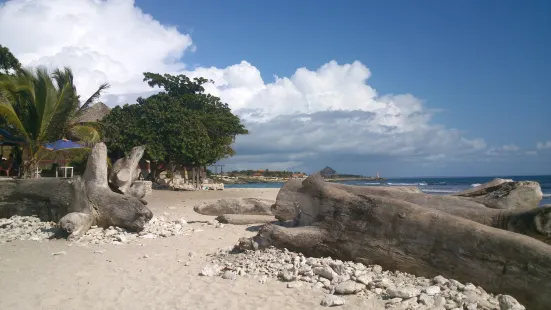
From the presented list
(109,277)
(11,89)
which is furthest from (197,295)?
(11,89)

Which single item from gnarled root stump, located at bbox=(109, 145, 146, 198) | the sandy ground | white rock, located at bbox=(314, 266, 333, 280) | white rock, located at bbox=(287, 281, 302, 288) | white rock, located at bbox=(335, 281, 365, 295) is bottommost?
the sandy ground

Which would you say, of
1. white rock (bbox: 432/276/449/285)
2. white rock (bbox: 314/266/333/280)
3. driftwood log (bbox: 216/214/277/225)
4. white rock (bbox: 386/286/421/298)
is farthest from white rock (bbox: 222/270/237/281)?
driftwood log (bbox: 216/214/277/225)

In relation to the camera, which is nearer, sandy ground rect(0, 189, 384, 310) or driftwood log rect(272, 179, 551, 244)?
sandy ground rect(0, 189, 384, 310)

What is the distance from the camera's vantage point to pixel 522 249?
476 centimetres

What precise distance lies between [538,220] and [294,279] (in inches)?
133

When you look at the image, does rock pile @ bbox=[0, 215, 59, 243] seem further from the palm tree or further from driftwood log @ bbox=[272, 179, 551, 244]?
driftwood log @ bbox=[272, 179, 551, 244]

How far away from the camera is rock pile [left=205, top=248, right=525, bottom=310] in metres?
4.71

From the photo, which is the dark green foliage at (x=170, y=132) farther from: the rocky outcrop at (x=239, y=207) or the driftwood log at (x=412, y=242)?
A: the driftwood log at (x=412, y=242)

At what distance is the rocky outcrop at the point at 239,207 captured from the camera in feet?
40.1

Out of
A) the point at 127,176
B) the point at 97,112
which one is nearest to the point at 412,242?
the point at 127,176

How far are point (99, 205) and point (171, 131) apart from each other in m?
15.3

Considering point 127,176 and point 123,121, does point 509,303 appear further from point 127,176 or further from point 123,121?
point 123,121

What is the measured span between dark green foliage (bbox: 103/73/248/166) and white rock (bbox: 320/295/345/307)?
1997cm

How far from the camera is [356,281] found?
5.42 metres
